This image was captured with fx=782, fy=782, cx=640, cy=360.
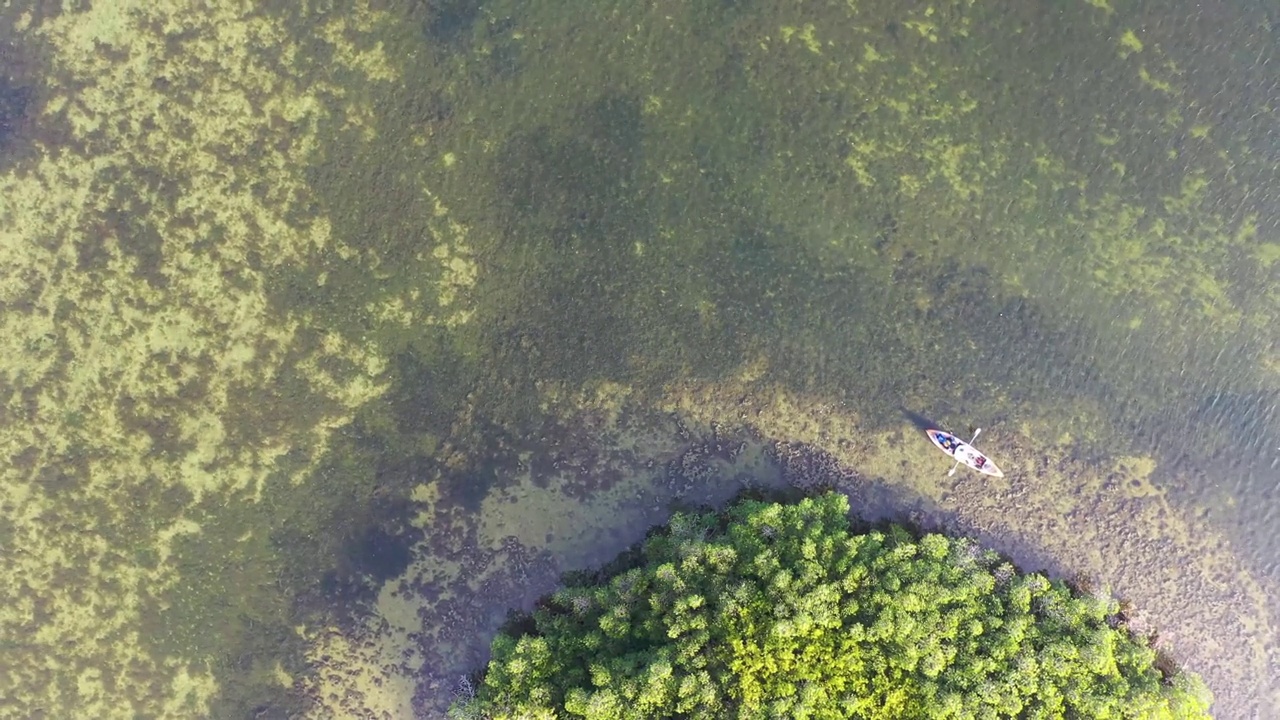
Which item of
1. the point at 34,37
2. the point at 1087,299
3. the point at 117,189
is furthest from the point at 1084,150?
the point at 34,37

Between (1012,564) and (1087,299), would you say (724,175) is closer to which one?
(1087,299)

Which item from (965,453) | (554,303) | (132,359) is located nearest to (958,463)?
(965,453)

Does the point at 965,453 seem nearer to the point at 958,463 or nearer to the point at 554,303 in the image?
the point at 958,463

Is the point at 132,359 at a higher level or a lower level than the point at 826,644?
higher

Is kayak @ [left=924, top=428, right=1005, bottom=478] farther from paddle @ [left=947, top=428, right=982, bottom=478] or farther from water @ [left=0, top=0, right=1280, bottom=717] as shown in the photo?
water @ [left=0, top=0, right=1280, bottom=717]

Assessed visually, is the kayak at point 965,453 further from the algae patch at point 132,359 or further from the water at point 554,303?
the algae patch at point 132,359

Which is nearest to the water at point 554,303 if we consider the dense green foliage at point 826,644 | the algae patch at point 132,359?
the algae patch at point 132,359
